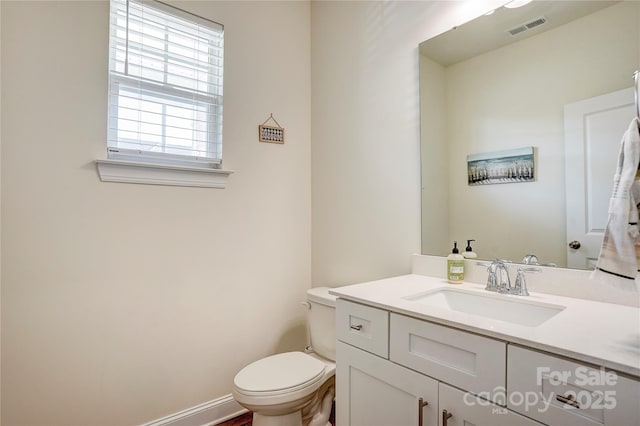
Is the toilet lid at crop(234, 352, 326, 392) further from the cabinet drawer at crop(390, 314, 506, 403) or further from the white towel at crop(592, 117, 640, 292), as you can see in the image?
the white towel at crop(592, 117, 640, 292)

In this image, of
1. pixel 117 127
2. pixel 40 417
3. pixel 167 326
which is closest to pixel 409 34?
pixel 117 127

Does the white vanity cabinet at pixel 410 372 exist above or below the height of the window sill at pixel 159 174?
below

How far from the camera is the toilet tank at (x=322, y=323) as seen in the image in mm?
1793

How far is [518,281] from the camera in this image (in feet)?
4.00

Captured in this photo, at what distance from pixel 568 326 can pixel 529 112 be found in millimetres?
863

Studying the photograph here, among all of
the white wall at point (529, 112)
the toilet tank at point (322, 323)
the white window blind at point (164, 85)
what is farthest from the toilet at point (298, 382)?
the white window blind at point (164, 85)

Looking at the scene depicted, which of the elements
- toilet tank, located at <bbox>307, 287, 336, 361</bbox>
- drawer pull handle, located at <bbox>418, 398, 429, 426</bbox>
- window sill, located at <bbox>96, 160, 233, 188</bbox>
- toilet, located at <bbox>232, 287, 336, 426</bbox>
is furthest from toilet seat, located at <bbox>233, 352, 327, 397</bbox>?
window sill, located at <bbox>96, 160, 233, 188</bbox>

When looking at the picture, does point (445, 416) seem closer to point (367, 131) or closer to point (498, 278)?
point (498, 278)

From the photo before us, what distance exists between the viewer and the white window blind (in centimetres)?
158

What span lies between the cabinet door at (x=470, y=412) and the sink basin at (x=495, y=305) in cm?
36

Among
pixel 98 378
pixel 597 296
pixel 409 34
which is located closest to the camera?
pixel 597 296

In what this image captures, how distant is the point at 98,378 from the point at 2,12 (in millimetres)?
1645

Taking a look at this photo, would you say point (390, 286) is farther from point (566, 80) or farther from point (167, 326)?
point (167, 326)

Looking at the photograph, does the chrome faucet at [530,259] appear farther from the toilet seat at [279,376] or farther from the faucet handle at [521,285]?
the toilet seat at [279,376]
